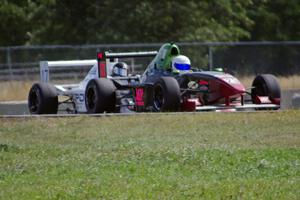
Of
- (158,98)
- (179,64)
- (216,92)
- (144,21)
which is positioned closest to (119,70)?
(179,64)

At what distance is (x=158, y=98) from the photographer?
64.9 ft

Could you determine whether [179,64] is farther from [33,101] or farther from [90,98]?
[33,101]

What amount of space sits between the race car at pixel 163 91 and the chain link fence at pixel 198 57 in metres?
12.7

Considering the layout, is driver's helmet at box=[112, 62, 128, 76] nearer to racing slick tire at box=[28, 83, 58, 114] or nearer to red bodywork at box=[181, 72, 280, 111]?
racing slick tire at box=[28, 83, 58, 114]

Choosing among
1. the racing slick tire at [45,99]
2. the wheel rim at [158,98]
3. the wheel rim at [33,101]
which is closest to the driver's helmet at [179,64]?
the wheel rim at [158,98]

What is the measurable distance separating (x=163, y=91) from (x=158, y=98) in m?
0.77

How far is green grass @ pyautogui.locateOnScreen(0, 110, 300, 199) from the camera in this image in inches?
376

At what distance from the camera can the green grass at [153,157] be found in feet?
31.3

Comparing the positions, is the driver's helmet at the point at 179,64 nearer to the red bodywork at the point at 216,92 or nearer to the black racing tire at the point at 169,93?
the red bodywork at the point at 216,92

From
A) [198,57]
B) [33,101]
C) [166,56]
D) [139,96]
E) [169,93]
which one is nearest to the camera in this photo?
[169,93]

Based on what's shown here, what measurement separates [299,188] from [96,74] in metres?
13.0

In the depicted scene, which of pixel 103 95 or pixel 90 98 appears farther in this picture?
pixel 90 98

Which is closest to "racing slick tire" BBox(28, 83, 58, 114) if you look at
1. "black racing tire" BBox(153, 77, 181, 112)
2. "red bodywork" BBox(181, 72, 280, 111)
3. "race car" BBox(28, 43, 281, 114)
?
"race car" BBox(28, 43, 281, 114)

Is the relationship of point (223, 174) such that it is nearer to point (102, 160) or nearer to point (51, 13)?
point (102, 160)
